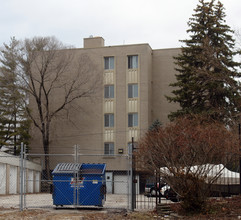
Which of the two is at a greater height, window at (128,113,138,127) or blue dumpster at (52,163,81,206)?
window at (128,113,138,127)

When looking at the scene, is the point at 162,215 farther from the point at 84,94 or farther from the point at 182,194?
the point at 84,94

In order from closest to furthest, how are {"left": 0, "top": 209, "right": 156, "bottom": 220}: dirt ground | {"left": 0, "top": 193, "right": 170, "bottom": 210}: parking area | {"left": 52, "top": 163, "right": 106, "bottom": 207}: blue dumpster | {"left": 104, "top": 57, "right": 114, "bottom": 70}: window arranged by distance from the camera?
{"left": 0, "top": 209, "right": 156, "bottom": 220}: dirt ground, {"left": 52, "top": 163, "right": 106, "bottom": 207}: blue dumpster, {"left": 0, "top": 193, "right": 170, "bottom": 210}: parking area, {"left": 104, "top": 57, "right": 114, "bottom": 70}: window

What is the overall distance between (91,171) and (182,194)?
3.98m

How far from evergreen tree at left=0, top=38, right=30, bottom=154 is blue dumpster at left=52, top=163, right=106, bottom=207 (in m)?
28.7

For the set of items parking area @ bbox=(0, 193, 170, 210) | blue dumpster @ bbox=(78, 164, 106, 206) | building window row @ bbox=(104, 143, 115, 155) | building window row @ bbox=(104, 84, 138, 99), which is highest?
building window row @ bbox=(104, 84, 138, 99)

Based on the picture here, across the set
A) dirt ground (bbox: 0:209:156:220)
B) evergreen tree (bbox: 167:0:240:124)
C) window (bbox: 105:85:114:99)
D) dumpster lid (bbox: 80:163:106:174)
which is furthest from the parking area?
window (bbox: 105:85:114:99)

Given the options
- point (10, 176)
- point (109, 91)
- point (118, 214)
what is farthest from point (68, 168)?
point (109, 91)

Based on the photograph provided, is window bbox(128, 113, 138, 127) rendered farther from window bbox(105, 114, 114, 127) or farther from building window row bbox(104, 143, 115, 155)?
building window row bbox(104, 143, 115, 155)

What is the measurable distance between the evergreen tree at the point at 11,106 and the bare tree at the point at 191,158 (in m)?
31.8

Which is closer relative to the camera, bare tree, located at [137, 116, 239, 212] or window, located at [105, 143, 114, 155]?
bare tree, located at [137, 116, 239, 212]

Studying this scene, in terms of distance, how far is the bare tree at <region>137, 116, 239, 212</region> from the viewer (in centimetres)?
1373

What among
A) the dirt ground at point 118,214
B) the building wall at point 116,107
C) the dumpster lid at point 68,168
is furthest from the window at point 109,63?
the dirt ground at point 118,214

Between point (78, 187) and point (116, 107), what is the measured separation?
29396mm

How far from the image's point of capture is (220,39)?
118 ft
